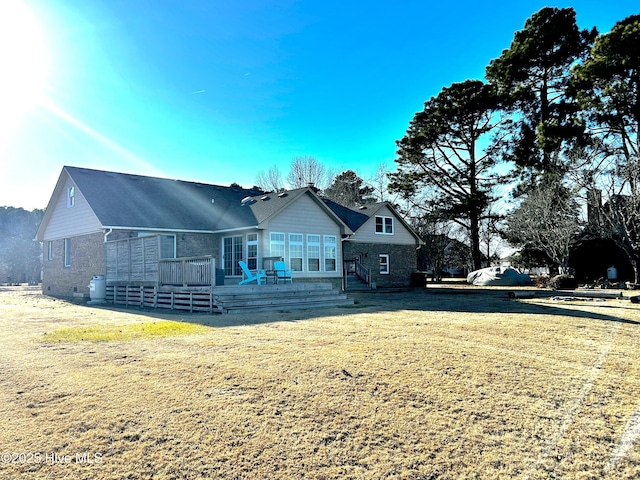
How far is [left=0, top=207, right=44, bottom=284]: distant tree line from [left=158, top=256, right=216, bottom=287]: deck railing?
119 feet

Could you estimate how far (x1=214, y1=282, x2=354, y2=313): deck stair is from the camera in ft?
40.4

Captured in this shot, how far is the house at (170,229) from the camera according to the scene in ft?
58.5

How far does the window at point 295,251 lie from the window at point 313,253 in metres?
0.50

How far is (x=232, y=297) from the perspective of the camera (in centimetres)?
1248

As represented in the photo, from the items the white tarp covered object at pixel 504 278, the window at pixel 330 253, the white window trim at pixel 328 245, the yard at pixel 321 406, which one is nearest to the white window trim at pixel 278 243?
the white window trim at pixel 328 245

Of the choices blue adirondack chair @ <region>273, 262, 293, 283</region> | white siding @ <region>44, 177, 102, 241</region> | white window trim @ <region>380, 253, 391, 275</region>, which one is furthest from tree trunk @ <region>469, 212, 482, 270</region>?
white siding @ <region>44, 177, 102, 241</region>

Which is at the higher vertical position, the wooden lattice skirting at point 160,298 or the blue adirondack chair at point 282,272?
the blue adirondack chair at point 282,272

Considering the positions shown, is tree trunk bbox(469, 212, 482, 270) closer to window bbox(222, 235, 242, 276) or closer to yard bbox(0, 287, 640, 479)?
window bbox(222, 235, 242, 276)

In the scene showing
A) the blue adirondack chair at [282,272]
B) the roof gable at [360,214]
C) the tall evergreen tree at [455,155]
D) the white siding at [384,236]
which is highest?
the tall evergreen tree at [455,155]

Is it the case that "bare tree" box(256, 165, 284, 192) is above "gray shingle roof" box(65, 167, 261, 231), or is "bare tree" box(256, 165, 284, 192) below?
above

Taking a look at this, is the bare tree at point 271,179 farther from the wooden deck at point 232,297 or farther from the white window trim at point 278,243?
the wooden deck at point 232,297

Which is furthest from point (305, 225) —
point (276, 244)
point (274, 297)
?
point (274, 297)

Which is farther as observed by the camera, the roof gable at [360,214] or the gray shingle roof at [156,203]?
the roof gable at [360,214]

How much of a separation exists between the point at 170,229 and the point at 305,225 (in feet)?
20.0
